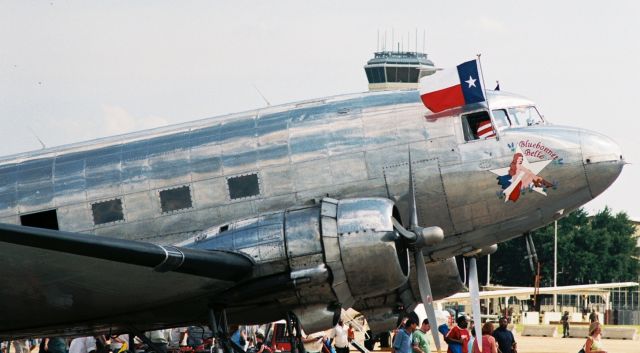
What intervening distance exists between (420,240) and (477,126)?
8.62ft

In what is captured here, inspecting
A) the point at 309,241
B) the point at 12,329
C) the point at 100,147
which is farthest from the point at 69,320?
the point at 309,241

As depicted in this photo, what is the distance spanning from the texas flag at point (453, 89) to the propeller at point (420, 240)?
1218 mm

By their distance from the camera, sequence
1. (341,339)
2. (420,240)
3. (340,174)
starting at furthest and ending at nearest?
(341,339), (340,174), (420,240)

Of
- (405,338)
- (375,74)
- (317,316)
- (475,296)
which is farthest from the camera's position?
(375,74)

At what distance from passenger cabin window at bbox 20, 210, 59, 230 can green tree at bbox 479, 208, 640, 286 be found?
3670 inches

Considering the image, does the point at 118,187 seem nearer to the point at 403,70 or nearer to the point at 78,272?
the point at 78,272

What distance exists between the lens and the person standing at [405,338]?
21141 millimetres

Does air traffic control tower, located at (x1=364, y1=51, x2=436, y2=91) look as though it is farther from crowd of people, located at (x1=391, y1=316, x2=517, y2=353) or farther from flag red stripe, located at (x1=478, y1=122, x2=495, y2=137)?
flag red stripe, located at (x1=478, y1=122, x2=495, y2=137)

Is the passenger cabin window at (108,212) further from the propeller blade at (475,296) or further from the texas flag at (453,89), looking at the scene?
the propeller blade at (475,296)

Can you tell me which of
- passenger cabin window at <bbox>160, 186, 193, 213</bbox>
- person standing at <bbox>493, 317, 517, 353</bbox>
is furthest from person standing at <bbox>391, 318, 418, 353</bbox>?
passenger cabin window at <bbox>160, 186, 193, 213</bbox>

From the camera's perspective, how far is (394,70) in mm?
156625

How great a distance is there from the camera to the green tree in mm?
114250

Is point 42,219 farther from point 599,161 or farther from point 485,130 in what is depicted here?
point 599,161

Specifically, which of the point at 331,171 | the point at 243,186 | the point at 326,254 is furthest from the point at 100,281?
the point at 331,171
